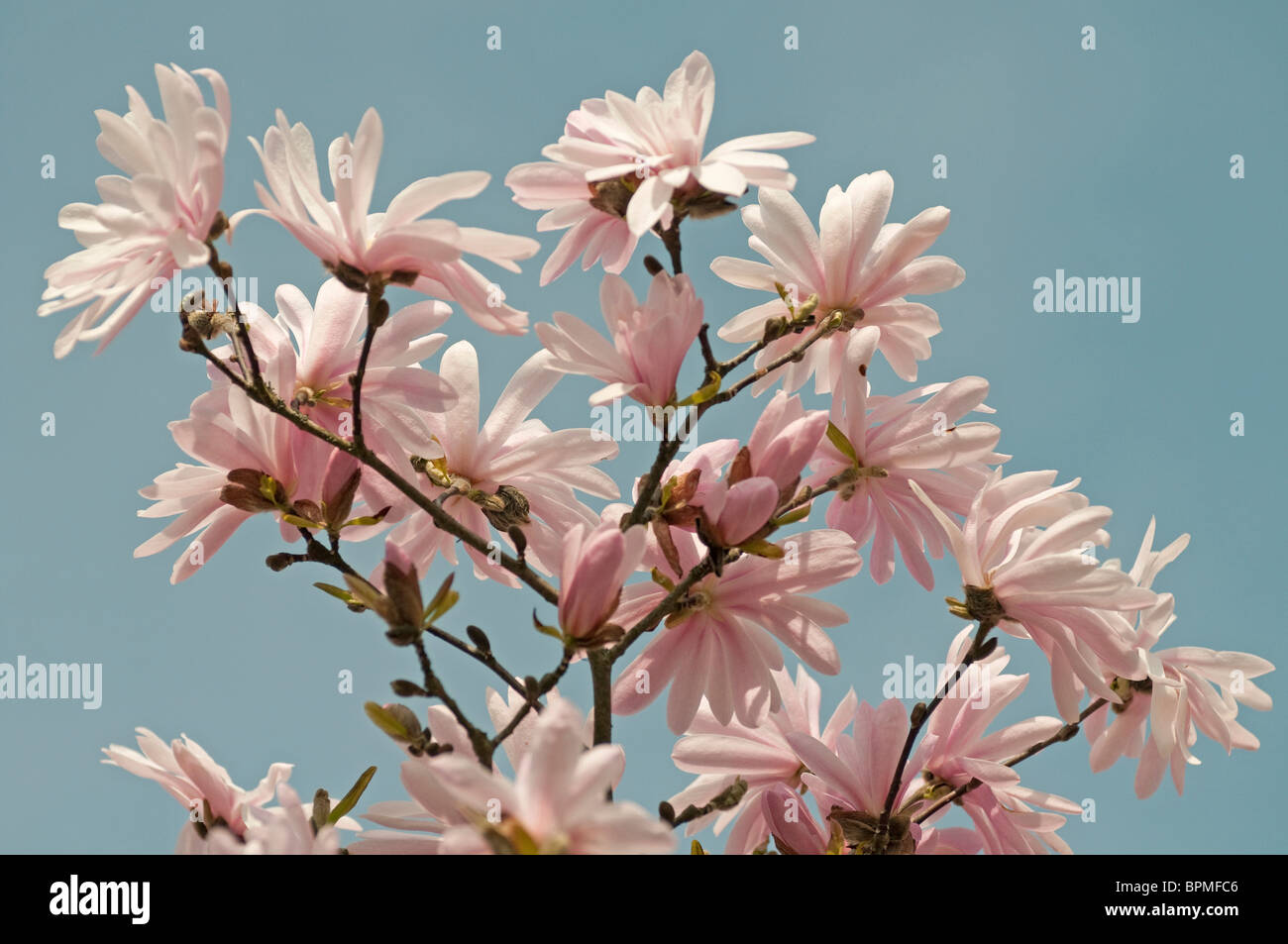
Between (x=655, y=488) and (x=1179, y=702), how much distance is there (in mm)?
765

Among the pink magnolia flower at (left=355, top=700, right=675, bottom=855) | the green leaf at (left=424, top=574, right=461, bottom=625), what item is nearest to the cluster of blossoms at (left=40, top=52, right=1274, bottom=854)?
the green leaf at (left=424, top=574, right=461, bottom=625)

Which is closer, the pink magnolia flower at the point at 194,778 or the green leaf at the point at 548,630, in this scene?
the green leaf at the point at 548,630

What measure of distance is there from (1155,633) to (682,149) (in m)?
0.91

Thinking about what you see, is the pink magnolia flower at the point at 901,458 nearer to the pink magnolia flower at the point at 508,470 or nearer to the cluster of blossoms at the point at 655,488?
the cluster of blossoms at the point at 655,488

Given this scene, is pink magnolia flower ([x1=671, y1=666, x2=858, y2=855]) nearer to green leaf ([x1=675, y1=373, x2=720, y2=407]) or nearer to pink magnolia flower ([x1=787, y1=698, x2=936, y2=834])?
pink magnolia flower ([x1=787, y1=698, x2=936, y2=834])

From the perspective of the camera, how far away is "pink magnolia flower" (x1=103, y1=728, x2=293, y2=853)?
1270 millimetres

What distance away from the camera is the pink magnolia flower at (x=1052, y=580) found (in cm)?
125

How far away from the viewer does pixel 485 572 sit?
1428 mm

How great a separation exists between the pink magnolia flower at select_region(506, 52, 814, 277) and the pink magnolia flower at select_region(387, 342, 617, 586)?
0.23 meters

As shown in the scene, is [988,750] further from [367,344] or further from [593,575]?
[367,344]

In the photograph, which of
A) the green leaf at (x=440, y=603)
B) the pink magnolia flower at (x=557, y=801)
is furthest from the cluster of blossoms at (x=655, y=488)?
the pink magnolia flower at (x=557, y=801)

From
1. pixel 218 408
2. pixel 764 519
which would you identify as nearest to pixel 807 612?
pixel 764 519
